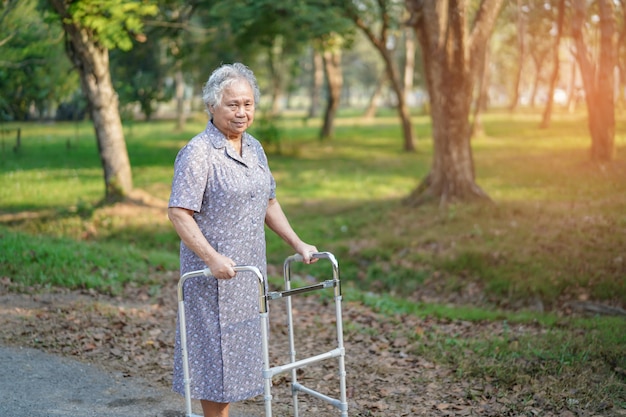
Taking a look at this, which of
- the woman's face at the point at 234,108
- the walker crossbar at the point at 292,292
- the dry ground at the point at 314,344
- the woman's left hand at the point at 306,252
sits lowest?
the dry ground at the point at 314,344

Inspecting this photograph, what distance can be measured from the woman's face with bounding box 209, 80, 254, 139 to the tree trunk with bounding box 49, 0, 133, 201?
416 inches

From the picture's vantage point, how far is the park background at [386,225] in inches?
279

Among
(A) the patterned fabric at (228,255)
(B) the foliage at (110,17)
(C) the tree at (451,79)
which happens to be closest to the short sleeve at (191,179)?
(A) the patterned fabric at (228,255)

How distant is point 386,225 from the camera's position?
45.8ft

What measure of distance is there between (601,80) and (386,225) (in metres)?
6.34

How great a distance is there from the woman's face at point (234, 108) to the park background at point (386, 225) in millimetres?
2564

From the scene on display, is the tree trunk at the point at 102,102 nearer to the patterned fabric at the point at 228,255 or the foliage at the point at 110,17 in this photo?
the foliage at the point at 110,17

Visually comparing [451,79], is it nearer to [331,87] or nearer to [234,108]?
[234,108]

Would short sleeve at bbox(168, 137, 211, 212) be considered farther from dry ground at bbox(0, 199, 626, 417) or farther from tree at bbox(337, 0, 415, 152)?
tree at bbox(337, 0, 415, 152)

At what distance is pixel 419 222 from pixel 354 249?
4.44 ft

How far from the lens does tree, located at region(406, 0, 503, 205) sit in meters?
13.4

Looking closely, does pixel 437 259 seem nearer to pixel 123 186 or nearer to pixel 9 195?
pixel 123 186

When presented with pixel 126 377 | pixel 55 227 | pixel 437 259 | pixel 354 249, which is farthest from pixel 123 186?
pixel 126 377

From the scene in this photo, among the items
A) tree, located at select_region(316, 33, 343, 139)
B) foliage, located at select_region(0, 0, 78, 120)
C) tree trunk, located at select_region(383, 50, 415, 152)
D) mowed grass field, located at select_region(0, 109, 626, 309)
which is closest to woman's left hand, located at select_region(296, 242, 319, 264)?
mowed grass field, located at select_region(0, 109, 626, 309)
